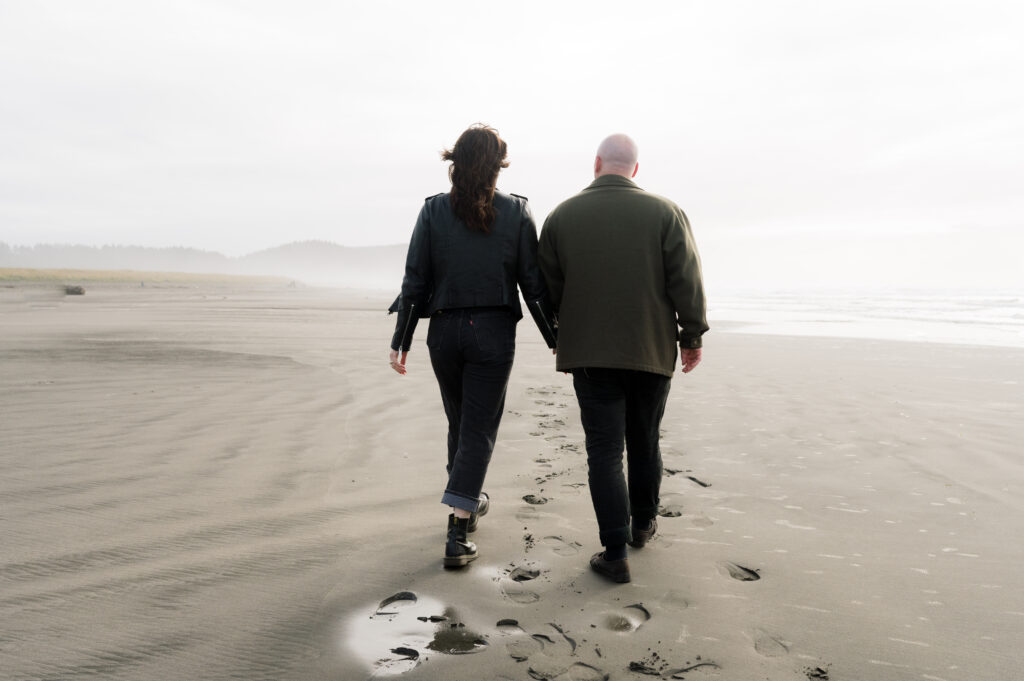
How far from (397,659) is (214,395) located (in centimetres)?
516

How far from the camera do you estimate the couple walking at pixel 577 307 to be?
2904 millimetres

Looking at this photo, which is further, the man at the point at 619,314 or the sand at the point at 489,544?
the man at the point at 619,314

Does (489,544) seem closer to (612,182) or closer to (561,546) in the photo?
(561,546)

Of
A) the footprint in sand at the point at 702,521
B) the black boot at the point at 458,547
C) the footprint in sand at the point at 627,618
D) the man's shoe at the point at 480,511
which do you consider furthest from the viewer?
the footprint in sand at the point at 702,521

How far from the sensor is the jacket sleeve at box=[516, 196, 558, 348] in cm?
314

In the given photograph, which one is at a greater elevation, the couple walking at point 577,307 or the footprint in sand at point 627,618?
the couple walking at point 577,307

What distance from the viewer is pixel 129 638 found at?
7.79ft

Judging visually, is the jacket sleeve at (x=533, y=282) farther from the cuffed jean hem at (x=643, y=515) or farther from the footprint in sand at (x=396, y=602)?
the footprint in sand at (x=396, y=602)

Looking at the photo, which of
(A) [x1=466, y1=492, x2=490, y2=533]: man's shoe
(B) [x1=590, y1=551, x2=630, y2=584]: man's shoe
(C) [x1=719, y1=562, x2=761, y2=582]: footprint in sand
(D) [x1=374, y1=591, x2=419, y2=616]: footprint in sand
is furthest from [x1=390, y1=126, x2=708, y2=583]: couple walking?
(C) [x1=719, y1=562, x2=761, y2=582]: footprint in sand

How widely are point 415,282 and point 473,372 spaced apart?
538 mm

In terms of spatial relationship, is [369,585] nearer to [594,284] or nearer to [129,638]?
[129,638]

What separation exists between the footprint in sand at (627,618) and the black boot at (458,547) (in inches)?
29.8

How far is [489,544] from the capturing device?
3.25 m

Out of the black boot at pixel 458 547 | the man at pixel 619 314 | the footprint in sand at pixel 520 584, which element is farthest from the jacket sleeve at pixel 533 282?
the footprint in sand at pixel 520 584
